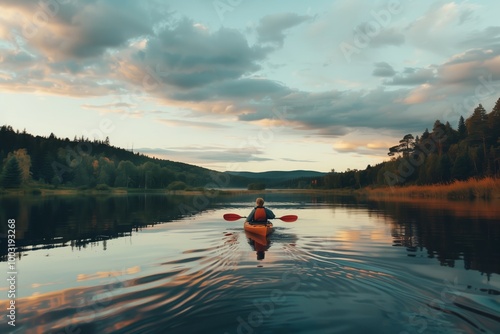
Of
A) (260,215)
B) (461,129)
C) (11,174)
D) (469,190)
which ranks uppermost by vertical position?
(461,129)

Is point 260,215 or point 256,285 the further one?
point 260,215

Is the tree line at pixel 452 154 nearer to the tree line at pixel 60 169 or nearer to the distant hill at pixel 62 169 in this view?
the distant hill at pixel 62 169

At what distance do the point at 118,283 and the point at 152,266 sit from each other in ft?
8.45

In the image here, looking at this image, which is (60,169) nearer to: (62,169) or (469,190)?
(62,169)

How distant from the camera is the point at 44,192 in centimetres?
11106

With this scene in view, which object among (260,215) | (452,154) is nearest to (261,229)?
(260,215)

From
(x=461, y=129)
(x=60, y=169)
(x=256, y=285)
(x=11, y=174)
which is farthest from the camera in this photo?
(x=60, y=169)

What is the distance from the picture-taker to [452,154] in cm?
10419

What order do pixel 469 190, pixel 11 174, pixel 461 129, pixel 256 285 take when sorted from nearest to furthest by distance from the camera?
pixel 256 285 < pixel 469 190 < pixel 11 174 < pixel 461 129

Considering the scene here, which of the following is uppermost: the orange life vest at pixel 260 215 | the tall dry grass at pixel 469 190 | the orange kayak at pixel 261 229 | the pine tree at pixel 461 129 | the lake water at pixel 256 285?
the pine tree at pixel 461 129

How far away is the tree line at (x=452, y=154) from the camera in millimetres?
90969

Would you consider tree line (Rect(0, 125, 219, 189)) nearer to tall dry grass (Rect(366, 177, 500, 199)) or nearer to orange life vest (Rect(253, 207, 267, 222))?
orange life vest (Rect(253, 207, 267, 222))

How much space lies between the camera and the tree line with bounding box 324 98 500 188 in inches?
3581

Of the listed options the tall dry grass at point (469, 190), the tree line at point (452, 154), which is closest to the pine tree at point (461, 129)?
the tree line at point (452, 154)
